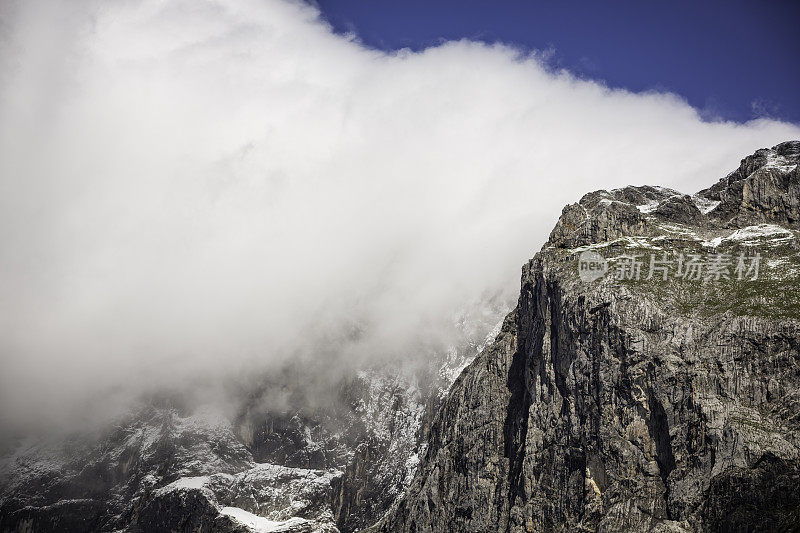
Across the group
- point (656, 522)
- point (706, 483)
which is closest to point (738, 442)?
point (706, 483)

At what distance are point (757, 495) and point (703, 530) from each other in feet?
53.1

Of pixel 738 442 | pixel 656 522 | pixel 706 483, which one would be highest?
pixel 738 442

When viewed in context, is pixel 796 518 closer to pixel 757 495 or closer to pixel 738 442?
pixel 757 495

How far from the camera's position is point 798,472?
187 meters

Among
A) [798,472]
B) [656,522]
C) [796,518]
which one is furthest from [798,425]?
[656,522]

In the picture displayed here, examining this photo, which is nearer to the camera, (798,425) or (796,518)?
(796,518)

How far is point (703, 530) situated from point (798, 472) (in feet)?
90.4

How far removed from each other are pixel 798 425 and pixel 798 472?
14.6m

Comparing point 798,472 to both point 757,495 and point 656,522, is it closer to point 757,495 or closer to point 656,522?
point 757,495

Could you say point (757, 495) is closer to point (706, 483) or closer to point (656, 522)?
point (706, 483)

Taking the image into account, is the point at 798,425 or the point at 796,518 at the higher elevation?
→ the point at 798,425

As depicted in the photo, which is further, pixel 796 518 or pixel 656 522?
pixel 656 522

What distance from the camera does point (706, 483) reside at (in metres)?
197

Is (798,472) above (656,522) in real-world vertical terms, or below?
above
